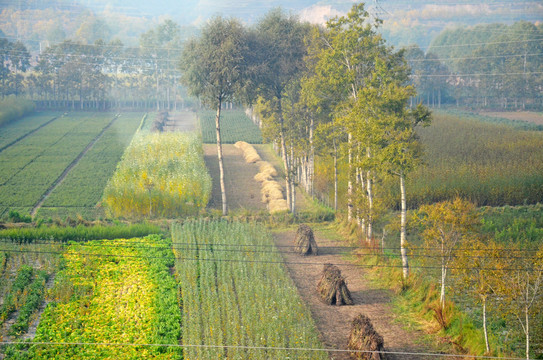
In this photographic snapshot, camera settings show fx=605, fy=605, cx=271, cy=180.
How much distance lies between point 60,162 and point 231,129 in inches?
992

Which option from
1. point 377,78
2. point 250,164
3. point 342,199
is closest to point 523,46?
point 250,164

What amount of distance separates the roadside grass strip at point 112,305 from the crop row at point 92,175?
10059 millimetres

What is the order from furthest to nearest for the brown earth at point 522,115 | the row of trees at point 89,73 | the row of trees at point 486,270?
1. the row of trees at point 89,73
2. the brown earth at point 522,115
3. the row of trees at point 486,270

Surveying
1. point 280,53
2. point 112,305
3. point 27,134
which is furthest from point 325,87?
point 27,134

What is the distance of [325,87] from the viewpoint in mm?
31078

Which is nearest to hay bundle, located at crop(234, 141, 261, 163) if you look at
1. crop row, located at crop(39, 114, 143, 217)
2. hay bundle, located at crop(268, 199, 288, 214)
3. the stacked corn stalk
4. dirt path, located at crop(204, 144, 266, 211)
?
the stacked corn stalk

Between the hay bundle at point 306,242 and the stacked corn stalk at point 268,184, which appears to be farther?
the stacked corn stalk at point 268,184

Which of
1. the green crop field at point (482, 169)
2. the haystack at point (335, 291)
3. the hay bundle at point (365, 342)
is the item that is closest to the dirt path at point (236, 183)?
the green crop field at point (482, 169)

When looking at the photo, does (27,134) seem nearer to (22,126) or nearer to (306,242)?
(22,126)

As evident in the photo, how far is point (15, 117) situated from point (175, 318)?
60384 mm

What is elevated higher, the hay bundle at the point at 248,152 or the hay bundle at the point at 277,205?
the hay bundle at the point at 248,152

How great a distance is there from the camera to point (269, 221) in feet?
108

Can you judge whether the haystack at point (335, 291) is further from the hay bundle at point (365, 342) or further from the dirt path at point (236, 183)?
the dirt path at point (236, 183)

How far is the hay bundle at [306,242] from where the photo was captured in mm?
27438
